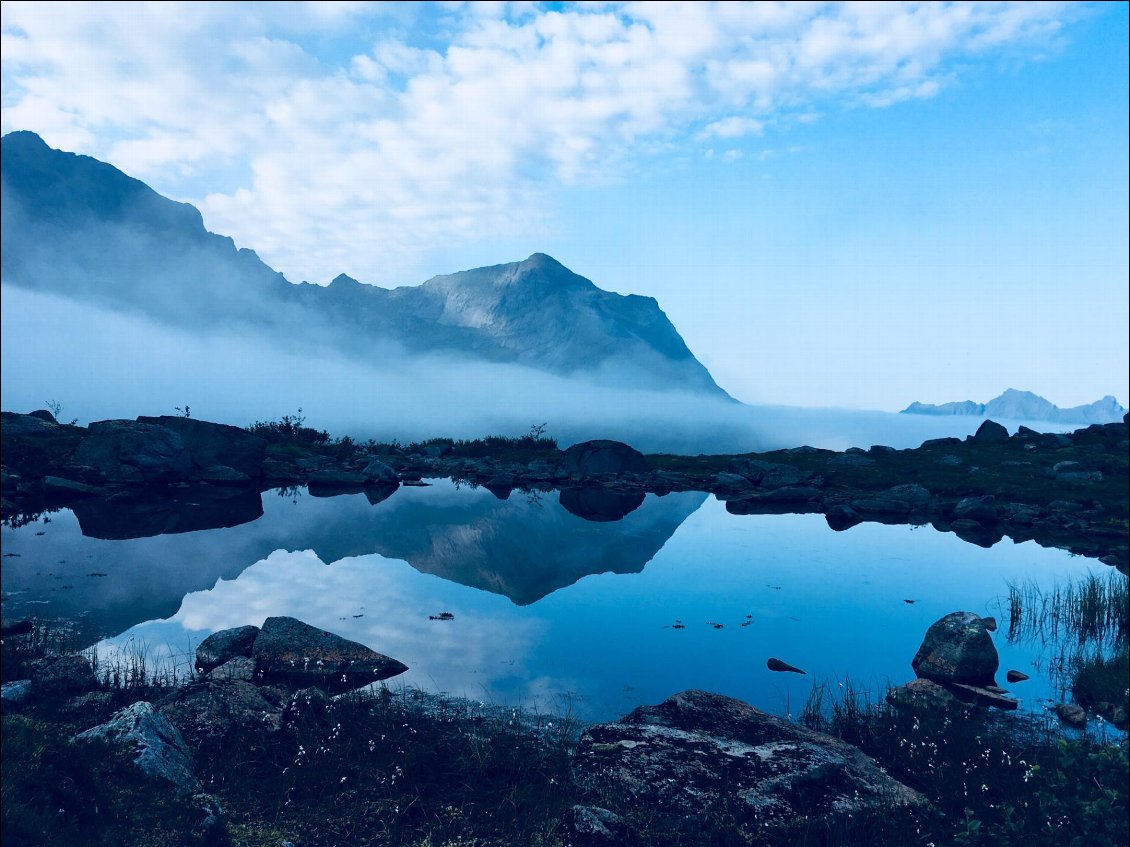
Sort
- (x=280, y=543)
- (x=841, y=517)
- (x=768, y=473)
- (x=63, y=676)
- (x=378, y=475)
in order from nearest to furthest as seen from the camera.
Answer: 1. (x=63, y=676)
2. (x=280, y=543)
3. (x=841, y=517)
4. (x=378, y=475)
5. (x=768, y=473)

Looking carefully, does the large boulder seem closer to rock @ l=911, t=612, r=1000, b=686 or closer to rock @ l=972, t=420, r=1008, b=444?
rock @ l=911, t=612, r=1000, b=686

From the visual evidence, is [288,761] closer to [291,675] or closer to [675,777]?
[291,675]

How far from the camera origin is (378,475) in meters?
41.9

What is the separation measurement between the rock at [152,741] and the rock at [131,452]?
3266 centimetres

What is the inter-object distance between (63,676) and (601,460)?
39474mm

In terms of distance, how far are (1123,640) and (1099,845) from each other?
12.3 metres

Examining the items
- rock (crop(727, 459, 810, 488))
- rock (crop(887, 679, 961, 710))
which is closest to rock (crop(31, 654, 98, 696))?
rock (crop(887, 679, 961, 710))

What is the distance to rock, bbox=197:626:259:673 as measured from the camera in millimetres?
12867

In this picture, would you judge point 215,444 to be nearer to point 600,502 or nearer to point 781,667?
point 600,502

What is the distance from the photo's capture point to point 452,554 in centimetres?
2381

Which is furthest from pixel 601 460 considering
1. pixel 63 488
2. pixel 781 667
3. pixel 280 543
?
pixel 781 667

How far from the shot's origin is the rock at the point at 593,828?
7227 millimetres

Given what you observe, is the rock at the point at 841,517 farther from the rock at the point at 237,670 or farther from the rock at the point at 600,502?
the rock at the point at 237,670

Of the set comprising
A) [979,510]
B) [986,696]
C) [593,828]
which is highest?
[979,510]
